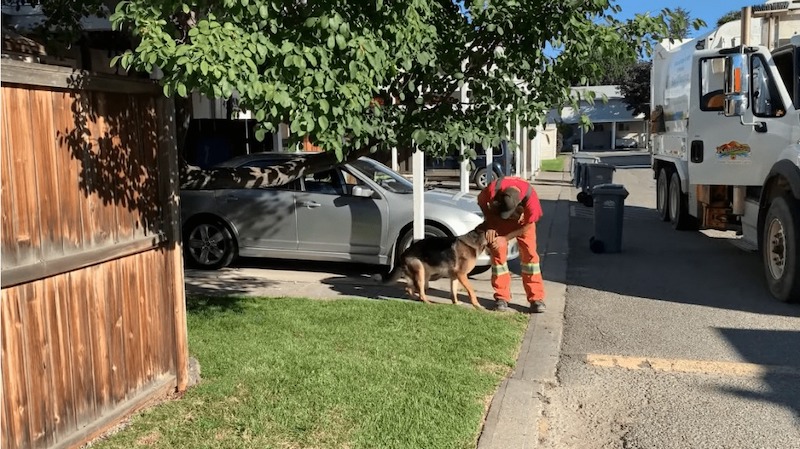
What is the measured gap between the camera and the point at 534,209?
672 cm

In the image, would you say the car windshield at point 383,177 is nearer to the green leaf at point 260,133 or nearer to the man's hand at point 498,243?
the man's hand at point 498,243

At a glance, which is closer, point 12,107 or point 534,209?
point 12,107

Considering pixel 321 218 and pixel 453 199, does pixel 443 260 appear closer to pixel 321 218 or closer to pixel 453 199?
pixel 453 199

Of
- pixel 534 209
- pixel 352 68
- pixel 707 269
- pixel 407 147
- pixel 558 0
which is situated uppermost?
pixel 558 0

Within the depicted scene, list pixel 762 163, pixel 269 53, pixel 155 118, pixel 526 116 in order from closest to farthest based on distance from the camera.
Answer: pixel 269 53, pixel 155 118, pixel 526 116, pixel 762 163

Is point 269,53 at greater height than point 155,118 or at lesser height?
greater

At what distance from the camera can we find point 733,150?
8.36 meters

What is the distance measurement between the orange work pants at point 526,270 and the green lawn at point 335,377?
1.14 feet

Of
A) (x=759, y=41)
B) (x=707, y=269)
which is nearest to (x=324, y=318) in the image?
(x=707, y=269)

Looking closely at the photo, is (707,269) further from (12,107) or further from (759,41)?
(12,107)

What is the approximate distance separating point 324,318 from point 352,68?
324cm

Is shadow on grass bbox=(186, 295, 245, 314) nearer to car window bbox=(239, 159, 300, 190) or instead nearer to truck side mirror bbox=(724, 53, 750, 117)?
car window bbox=(239, 159, 300, 190)

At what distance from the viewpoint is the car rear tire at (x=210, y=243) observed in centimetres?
893

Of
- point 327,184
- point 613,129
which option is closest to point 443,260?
point 327,184
